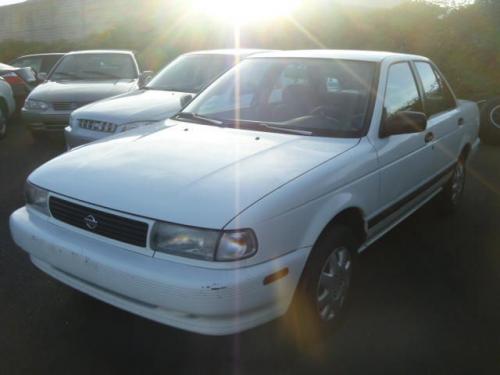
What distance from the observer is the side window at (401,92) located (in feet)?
12.0

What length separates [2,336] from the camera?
3.00 meters

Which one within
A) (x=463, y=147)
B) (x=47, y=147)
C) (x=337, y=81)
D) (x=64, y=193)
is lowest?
(x=47, y=147)

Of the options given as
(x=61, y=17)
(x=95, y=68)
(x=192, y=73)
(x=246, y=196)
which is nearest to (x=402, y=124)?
(x=246, y=196)

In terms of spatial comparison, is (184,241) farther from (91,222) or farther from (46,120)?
(46,120)

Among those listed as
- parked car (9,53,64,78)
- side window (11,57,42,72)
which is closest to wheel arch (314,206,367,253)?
parked car (9,53,64,78)

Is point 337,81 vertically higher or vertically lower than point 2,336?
higher

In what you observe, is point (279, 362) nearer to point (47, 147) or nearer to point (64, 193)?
point (64, 193)

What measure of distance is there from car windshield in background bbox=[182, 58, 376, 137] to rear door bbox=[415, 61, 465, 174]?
0.84 m

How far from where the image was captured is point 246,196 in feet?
8.14

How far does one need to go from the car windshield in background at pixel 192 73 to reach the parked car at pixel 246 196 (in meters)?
2.97

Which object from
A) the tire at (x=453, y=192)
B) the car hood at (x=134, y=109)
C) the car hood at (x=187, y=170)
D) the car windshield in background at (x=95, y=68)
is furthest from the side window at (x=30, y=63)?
the tire at (x=453, y=192)

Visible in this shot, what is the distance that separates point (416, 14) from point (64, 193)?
1292 centimetres

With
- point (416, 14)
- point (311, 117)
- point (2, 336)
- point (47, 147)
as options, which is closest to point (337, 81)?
point (311, 117)

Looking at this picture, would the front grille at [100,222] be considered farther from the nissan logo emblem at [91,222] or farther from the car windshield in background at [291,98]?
the car windshield in background at [291,98]
